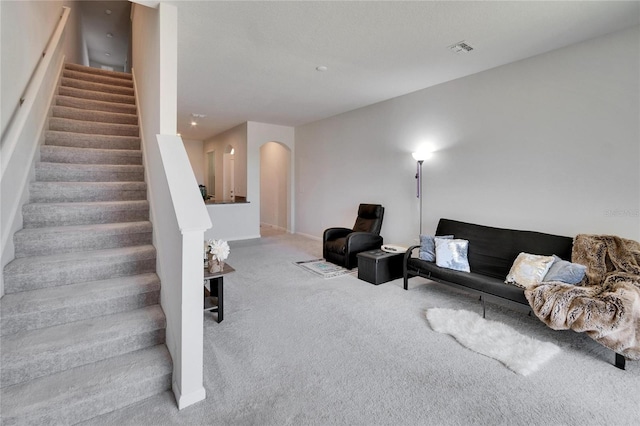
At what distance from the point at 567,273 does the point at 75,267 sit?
3.98 metres

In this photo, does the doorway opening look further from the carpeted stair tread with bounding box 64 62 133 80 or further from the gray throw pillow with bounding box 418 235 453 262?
the gray throw pillow with bounding box 418 235 453 262

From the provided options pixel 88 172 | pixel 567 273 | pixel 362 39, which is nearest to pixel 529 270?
pixel 567 273

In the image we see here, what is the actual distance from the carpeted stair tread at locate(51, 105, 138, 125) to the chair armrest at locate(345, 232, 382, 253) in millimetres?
3337

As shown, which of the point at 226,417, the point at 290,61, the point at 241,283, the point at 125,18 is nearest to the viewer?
the point at 226,417

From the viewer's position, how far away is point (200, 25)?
2740 mm

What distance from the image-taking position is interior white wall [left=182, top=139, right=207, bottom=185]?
995 cm

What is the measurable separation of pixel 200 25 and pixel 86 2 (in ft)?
16.6

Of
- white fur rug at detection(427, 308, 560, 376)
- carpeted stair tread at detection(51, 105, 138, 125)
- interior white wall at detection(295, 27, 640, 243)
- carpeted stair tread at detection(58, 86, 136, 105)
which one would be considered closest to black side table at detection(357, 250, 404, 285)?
interior white wall at detection(295, 27, 640, 243)

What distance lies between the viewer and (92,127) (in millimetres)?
3436

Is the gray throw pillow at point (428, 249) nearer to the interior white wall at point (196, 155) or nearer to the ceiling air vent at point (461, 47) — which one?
the ceiling air vent at point (461, 47)

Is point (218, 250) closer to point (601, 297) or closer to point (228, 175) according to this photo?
point (601, 297)

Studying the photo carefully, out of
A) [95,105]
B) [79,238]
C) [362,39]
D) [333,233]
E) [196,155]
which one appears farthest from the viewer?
[196,155]

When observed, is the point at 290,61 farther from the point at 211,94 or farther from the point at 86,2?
the point at 86,2

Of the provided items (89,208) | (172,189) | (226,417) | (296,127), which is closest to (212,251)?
(172,189)
